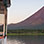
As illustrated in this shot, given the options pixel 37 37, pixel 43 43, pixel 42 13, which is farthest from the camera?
pixel 37 37

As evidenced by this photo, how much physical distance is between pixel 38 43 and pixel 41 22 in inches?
41.7

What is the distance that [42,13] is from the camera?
213 inches

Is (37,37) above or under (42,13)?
under

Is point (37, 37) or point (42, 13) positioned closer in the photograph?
point (42, 13)

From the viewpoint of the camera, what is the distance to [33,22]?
576 centimetres

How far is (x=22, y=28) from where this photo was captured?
Answer: 219 inches

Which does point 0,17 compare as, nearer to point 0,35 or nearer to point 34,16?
point 0,35

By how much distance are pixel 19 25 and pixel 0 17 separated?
2334 millimetres

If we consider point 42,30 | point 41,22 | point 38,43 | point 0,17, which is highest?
point 0,17

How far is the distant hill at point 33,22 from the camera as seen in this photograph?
5461 millimetres

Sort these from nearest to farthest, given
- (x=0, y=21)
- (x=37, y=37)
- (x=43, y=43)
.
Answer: (x=0, y=21) → (x=43, y=43) → (x=37, y=37)

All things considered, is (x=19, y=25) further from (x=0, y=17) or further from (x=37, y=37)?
(x=0, y=17)

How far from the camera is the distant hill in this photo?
5.46m

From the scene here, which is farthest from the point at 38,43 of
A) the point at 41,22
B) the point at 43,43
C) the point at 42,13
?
the point at 42,13
